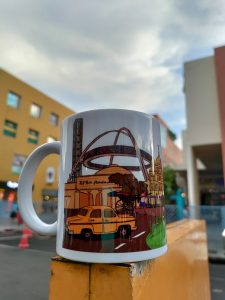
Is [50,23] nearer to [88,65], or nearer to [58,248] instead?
[88,65]

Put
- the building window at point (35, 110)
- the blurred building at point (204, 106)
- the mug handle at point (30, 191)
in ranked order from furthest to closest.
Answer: the blurred building at point (204, 106) < the building window at point (35, 110) < the mug handle at point (30, 191)

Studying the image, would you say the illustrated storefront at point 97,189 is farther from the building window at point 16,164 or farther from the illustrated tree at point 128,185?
the building window at point 16,164

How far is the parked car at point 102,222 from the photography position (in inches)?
17.0

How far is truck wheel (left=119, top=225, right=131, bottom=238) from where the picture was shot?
0.44 m

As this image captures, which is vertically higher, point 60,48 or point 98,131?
point 60,48

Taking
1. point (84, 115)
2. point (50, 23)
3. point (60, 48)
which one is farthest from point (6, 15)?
point (84, 115)

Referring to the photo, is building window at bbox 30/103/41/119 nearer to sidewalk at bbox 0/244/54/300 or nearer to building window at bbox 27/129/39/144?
building window at bbox 27/129/39/144

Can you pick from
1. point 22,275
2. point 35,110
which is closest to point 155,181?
point 22,275

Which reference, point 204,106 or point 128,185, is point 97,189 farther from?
point 204,106

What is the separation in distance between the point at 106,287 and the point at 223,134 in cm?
561

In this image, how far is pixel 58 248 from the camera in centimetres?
50

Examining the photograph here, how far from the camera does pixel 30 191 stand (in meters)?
0.57

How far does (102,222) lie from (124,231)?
47mm

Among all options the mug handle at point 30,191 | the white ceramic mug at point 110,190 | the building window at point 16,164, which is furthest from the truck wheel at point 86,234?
the building window at point 16,164
